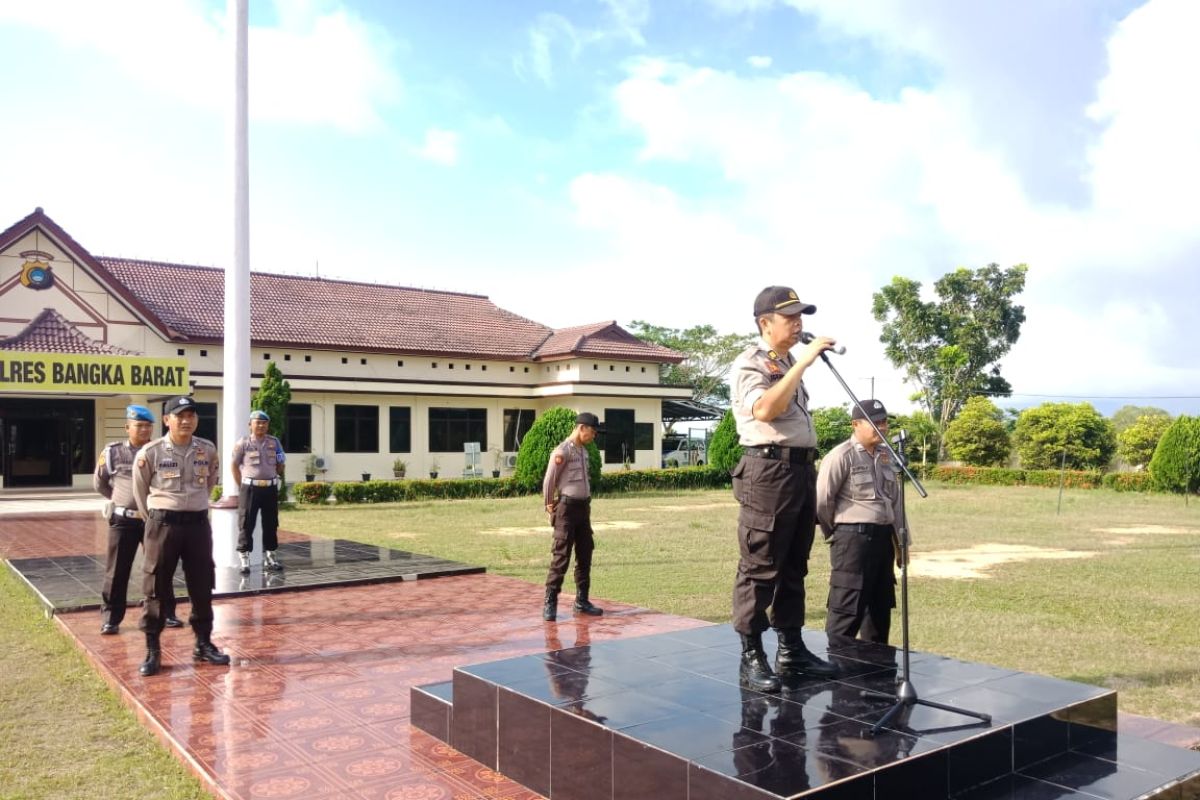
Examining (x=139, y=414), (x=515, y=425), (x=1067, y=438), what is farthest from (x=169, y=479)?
(x=1067, y=438)

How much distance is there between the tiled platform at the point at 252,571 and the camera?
831 centimetres

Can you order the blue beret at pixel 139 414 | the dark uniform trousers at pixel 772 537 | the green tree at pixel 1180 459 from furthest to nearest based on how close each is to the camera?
the green tree at pixel 1180 459
the blue beret at pixel 139 414
the dark uniform trousers at pixel 772 537

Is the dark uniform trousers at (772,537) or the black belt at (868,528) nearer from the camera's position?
the dark uniform trousers at (772,537)

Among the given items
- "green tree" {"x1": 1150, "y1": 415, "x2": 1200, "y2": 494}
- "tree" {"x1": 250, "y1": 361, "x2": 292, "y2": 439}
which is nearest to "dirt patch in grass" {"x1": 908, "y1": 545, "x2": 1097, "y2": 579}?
"green tree" {"x1": 1150, "y1": 415, "x2": 1200, "y2": 494}

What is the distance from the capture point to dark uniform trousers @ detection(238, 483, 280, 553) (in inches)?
352

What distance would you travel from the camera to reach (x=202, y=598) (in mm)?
5812

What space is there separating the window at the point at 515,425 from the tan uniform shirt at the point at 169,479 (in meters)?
22.5

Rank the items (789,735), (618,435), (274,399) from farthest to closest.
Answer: (618,435) → (274,399) → (789,735)

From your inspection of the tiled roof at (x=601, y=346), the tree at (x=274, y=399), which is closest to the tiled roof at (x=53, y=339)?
the tree at (x=274, y=399)

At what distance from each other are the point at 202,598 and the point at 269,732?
5.43 feet

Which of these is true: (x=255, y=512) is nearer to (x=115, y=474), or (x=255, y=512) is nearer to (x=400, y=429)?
(x=115, y=474)

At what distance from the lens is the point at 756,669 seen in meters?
3.99

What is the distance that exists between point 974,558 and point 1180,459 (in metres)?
14.7

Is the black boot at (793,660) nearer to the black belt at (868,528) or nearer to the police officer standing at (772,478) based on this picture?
the police officer standing at (772,478)
